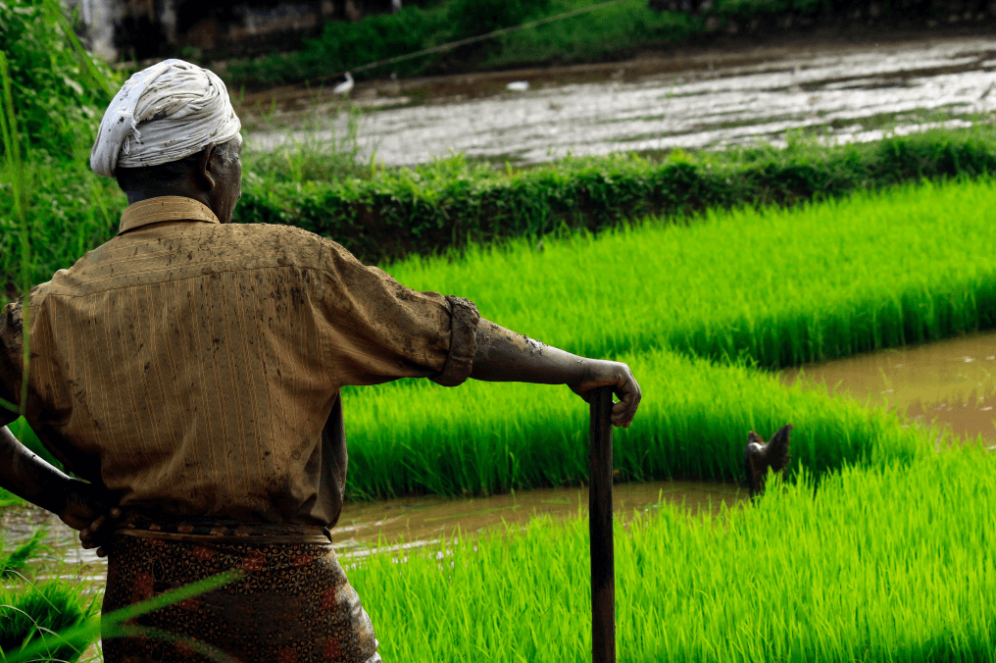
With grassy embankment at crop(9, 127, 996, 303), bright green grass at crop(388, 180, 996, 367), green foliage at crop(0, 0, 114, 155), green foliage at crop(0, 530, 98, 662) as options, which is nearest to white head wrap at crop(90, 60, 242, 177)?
green foliage at crop(0, 530, 98, 662)

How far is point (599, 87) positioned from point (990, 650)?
14.0 m

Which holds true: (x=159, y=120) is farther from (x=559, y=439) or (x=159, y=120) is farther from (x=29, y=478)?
(x=559, y=439)

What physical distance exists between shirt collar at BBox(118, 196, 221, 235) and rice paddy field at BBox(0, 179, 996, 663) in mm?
1201

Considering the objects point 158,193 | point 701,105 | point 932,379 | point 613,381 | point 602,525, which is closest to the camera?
point 158,193

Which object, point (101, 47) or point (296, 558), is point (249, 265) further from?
point (101, 47)

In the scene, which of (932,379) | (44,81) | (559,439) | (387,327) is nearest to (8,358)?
(387,327)

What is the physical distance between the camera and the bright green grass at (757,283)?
492 centimetres

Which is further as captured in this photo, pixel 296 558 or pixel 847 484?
pixel 847 484

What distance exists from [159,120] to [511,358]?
0.63m

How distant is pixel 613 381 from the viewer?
175 cm

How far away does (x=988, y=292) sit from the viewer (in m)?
5.25

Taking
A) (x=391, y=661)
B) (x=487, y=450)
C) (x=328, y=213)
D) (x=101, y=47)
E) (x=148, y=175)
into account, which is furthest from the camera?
(x=101, y=47)

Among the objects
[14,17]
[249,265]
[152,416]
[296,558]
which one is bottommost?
[296,558]

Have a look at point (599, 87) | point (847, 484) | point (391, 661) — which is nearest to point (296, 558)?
point (391, 661)
